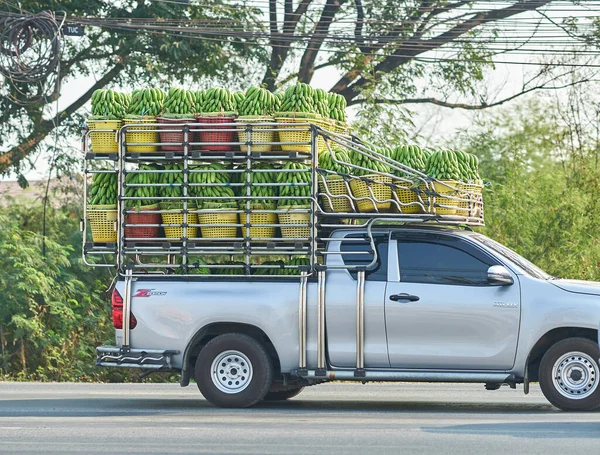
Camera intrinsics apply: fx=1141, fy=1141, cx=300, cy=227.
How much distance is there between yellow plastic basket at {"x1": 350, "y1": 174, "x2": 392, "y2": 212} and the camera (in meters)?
12.2

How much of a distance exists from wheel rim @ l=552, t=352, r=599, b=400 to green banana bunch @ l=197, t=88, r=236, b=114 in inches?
177

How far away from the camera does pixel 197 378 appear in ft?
39.7

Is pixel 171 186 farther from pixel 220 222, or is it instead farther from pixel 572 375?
pixel 572 375

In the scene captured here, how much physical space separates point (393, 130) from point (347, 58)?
3.33 m

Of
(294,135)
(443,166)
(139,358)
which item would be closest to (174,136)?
(294,135)

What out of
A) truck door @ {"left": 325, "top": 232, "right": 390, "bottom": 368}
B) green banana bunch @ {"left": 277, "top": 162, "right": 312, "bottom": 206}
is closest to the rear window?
truck door @ {"left": 325, "top": 232, "right": 390, "bottom": 368}

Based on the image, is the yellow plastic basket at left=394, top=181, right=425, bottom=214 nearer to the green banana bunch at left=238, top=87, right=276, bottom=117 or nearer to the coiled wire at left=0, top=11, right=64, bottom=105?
the green banana bunch at left=238, top=87, right=276, bottom=117

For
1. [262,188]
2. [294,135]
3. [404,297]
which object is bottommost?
[404,297]

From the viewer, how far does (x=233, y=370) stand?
12.1 meters

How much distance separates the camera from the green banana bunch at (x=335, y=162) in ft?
40.4

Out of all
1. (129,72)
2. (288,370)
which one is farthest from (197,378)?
(129,72)

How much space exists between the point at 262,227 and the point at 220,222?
470mm

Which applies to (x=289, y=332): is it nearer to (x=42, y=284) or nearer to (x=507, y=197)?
(x=42, y=284)

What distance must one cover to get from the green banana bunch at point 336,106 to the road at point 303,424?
3.31 meters
